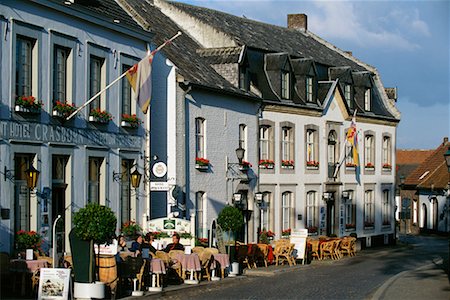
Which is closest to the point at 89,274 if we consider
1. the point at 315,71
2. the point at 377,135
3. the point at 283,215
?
the point at 283,215

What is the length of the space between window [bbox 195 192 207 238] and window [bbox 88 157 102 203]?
700 cm

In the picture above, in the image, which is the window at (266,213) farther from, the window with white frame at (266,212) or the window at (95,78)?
the window at (95,78)

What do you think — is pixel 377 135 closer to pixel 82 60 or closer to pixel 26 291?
pixel 82 60

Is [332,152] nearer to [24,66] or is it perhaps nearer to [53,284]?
[24,66]

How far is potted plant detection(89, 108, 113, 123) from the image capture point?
24.0 metres

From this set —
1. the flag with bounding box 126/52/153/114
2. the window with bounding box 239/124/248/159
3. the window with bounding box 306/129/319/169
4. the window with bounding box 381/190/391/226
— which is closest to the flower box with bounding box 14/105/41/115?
the flag with bounding box 126/52/153/114

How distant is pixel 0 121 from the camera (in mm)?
19953

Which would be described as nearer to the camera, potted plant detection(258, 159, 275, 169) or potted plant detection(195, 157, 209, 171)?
potted plant detection(195, 157, 209, 171)

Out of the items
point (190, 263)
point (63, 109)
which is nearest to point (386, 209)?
point (190, 263)

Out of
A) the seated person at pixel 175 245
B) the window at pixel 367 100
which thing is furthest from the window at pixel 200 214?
the window at pixel 367 100

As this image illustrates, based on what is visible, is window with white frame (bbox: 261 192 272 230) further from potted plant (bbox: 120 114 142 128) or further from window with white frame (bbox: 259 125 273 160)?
potted plant (bbox: 120 114 142 128)

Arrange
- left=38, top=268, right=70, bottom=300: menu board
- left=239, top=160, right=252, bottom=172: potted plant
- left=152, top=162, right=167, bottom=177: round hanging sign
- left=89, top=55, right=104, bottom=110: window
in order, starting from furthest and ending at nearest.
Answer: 1. left=239, top=160, right=252, bottom=172: potted plant
2. left=152, top=162, right=167, bottom=177: round hanging sign
3. left=89, top=55, right=104, bottom=110: window
4. left=38, top=268, right=70, bottom=300: menu board

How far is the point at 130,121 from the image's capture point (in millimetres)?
26156

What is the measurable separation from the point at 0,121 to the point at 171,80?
10577 mm
